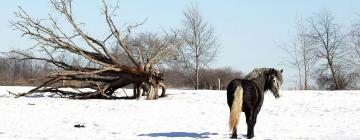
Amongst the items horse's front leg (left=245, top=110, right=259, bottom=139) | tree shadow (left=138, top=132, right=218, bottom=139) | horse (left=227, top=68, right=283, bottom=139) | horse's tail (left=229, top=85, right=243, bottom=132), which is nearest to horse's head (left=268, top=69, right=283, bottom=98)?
horse (left=227, top=68, right=283, bottom=139)

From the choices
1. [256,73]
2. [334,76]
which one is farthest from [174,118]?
[334,76]

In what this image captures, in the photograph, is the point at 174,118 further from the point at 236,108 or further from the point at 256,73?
the point at 236,108

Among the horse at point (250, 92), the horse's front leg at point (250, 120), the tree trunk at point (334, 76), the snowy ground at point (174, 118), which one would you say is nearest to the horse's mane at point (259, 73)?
the horse at point (250, 92)

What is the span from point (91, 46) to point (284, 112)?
928 cm

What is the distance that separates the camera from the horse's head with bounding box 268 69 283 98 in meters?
11.3

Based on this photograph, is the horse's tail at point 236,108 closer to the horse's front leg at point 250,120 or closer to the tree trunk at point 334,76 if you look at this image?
the horse's front leg at point 250,120

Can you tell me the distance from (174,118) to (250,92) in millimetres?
5918

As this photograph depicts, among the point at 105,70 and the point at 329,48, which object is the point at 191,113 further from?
the point at 329,48

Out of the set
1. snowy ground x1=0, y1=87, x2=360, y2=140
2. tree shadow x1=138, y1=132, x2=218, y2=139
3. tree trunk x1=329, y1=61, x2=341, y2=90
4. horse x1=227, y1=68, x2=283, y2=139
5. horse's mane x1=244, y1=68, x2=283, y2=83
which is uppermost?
tree trunk x1=329, y1=61, x2=341, y2=90

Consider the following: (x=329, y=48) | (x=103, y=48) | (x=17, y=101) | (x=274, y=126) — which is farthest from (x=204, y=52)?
(x=274, y=126)

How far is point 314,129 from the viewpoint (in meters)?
12.8

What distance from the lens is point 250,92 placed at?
34.4 ft

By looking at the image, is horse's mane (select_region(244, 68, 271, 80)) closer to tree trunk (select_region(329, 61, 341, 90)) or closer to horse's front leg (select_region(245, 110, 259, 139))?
horse's front leg (select_region(245, 110, 259, 139))

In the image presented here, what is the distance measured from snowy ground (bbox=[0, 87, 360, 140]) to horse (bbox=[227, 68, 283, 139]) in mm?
618
